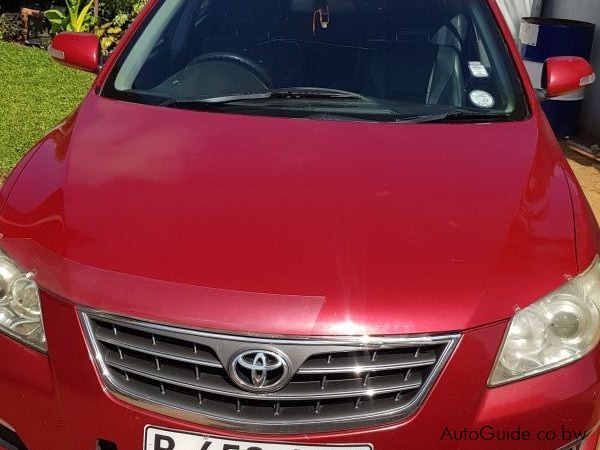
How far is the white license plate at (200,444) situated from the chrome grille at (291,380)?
34 millimetres

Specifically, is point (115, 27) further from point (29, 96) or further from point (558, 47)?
point (558, 47)

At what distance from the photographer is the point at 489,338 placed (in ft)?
5.96

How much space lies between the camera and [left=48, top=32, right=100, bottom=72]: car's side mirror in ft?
11.1

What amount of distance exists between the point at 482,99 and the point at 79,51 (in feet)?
5.44

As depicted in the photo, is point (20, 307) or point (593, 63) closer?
point (20, 307)

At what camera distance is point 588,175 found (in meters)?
6.51

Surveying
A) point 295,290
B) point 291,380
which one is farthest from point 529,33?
point 291,380

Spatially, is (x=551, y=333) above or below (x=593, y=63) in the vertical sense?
above

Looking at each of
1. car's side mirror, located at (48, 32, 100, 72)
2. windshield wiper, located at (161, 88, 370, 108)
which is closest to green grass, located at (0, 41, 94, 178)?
car's side mirror, located at (48, 32, 100, 72)

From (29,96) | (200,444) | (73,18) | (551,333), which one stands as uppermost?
(551,333)

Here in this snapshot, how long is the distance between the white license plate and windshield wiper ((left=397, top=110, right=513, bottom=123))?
50.8 inches

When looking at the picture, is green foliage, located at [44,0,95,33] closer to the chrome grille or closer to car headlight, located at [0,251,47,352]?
car headlight, located at [0,251,47,352]

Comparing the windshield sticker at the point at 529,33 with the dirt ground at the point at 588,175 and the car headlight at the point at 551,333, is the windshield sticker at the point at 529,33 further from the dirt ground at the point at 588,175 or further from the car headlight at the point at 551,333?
the car headlight at the point at 551,333

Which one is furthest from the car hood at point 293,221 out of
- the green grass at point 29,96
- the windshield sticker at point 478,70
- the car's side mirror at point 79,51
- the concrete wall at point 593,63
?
the concrete wall at point 593,63
